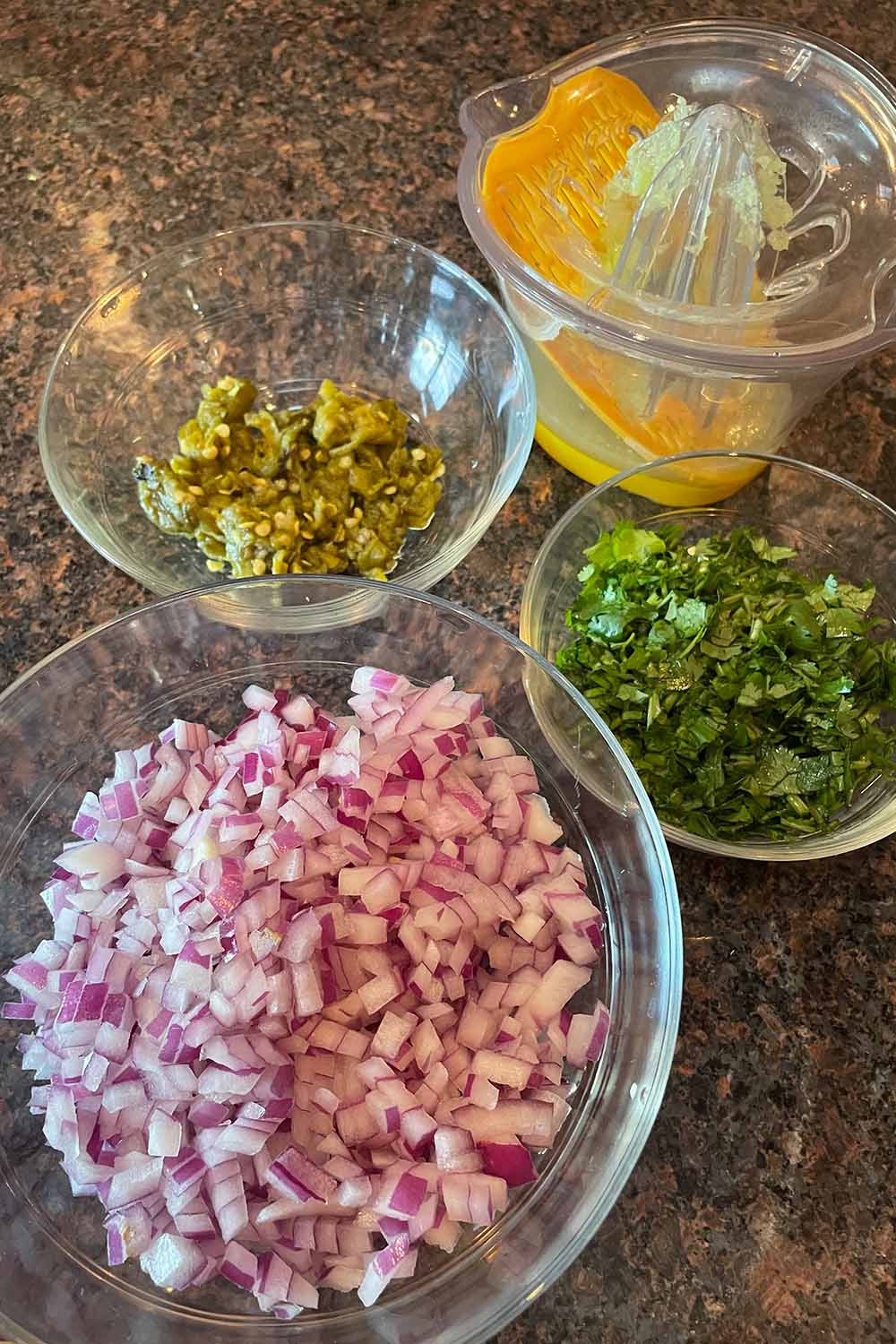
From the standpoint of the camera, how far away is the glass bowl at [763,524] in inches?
54.5

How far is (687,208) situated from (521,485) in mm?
465

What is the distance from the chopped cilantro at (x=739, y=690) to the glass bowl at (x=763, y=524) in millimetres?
65

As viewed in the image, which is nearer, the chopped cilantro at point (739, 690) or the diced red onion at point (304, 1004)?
the diced red onion at point (304, 1004)

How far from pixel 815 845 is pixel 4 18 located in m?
2.06

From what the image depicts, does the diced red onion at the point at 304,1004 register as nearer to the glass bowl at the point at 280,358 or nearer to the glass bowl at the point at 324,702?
the glass bowl at the point at 324,702

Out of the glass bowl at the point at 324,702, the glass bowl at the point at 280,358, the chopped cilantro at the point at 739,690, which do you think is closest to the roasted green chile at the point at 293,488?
the glass bowl at the point at 280,358

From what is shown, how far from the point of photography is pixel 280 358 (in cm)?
164

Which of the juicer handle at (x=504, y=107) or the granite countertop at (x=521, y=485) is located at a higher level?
the juicer handle at (x=504, y=107)

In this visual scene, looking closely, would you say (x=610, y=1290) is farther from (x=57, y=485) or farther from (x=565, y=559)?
(x=57, y=485)

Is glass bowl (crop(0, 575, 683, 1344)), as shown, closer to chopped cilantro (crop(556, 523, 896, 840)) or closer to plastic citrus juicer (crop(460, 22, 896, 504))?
chopped cilantro (crop(556, 523, 896, 840))

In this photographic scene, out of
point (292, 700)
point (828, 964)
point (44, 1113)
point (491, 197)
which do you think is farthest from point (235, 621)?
point (828, 964)

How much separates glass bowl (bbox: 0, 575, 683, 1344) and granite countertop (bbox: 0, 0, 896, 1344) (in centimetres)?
19

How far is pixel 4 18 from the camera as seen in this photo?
1.96m

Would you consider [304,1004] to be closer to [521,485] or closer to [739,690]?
[739,690]
